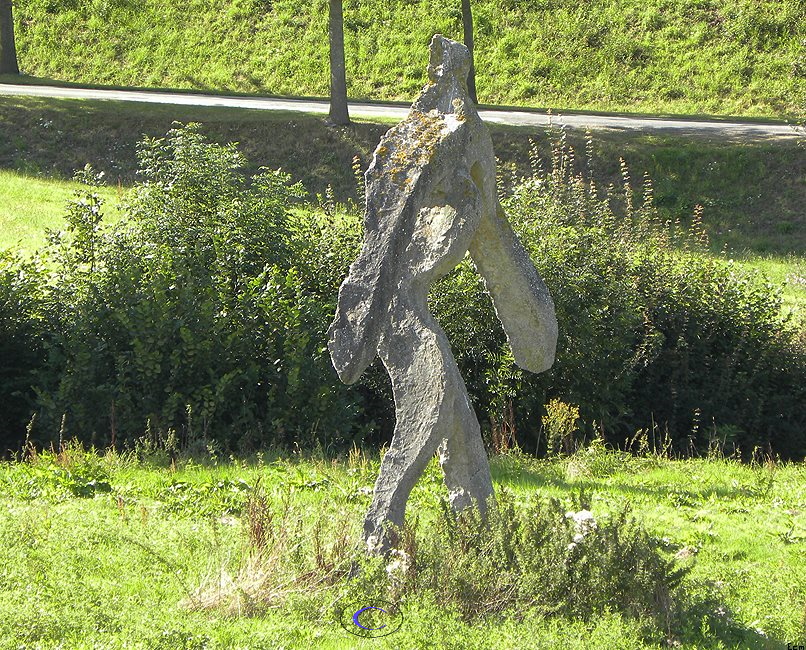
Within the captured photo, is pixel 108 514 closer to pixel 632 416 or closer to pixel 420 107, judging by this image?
pixel 420 107

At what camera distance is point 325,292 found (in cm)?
1485

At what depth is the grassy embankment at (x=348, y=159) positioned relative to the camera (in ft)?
77.3

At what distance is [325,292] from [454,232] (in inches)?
317

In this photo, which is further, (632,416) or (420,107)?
(632,416)

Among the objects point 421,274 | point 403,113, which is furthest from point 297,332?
point 403,113

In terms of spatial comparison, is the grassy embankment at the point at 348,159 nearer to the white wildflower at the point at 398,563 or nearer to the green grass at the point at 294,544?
the green grass at the point at 294,544

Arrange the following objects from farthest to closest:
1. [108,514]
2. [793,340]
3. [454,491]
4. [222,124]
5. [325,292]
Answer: [222,124] → [793,340] → [325,292] → [108,514] → [454,491]

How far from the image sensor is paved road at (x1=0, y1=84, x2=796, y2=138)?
2802 cm

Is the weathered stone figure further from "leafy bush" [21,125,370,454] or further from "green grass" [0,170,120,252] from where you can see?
"green grass" [0,170,120,252]

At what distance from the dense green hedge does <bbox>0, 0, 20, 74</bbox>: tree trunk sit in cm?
2189

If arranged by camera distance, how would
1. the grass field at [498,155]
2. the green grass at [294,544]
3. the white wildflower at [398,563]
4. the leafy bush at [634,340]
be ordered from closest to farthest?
1. the green grass at [294,544]
2. the white wildflower at [398,563]
3. the leafy bush at [634,340]
4. the grass field at [498,155]

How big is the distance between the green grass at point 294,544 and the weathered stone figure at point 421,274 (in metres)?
0.95

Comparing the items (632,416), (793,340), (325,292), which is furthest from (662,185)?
(325,292)

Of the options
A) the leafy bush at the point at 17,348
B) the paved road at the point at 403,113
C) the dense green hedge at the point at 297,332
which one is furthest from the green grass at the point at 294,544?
the paved road at the point at 403,113
